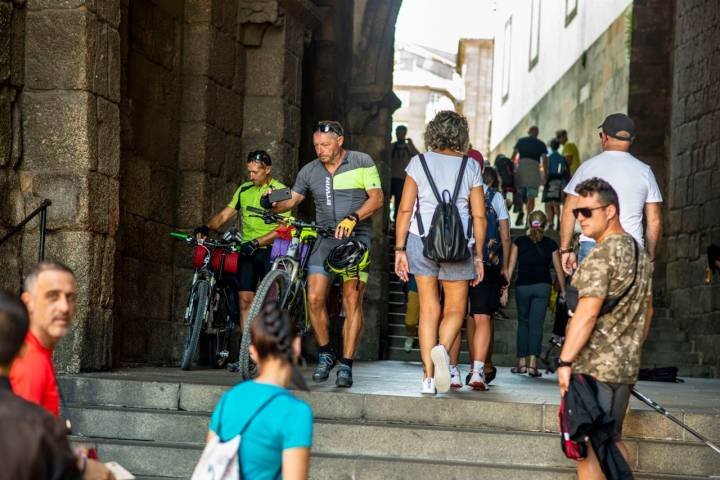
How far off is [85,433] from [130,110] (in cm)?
390

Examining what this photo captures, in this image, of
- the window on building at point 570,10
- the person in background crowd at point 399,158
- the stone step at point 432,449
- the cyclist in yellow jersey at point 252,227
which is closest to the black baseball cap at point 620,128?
the stone step at point 432,449

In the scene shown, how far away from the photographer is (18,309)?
3.82 metres

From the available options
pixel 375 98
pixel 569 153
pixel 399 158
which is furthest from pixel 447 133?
pixel 569 153

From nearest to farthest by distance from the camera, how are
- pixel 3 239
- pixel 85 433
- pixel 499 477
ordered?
pixel 499 477, pixel 85 433, pixel 3 239

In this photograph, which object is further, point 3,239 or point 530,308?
point 530,308

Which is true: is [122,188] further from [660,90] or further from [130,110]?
[660,90]

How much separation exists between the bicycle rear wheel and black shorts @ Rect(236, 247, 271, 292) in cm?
43

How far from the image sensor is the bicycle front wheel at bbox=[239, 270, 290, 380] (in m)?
8.55

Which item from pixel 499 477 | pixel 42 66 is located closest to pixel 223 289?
pixel 42 66

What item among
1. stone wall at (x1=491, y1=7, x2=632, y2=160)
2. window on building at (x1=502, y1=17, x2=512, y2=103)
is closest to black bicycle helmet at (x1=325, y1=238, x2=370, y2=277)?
stone wall at (x1=491, y1=7, x2=632, y2=160)

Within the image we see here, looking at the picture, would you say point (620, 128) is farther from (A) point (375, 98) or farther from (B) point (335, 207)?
(A) point (375, 98)

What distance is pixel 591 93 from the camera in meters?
27.2

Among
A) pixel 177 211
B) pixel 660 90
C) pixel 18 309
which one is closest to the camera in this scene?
pixel 18 309

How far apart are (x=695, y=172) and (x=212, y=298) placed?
8598 millimetres
